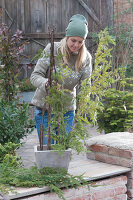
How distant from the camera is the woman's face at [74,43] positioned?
3067mm

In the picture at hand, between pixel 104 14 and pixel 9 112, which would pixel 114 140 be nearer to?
pixel 9 112

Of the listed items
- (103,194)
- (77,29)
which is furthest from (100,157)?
(77,29)

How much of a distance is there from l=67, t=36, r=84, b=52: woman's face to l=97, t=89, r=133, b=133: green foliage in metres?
2.30

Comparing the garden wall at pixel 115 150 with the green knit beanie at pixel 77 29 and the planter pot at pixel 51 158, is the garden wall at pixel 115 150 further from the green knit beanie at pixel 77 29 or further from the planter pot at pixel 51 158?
the green knit beanie at pixel 77 29

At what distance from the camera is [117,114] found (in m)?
5.42

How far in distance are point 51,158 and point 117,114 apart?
9.50 ft

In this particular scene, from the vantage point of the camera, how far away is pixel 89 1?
805 cm

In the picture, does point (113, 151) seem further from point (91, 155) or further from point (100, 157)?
point (91, 155)

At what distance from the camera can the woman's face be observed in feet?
10.1

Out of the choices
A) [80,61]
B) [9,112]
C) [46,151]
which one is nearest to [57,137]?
[46,151]

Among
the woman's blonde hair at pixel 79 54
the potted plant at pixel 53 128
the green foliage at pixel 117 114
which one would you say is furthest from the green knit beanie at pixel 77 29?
the green foliage at pixel 117 114

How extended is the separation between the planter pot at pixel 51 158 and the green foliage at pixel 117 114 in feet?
8.57

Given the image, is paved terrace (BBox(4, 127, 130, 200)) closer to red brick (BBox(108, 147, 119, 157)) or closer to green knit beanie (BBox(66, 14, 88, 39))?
red brick (BBox(108, 147, 119, 157))

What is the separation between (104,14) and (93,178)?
18.7 feet
